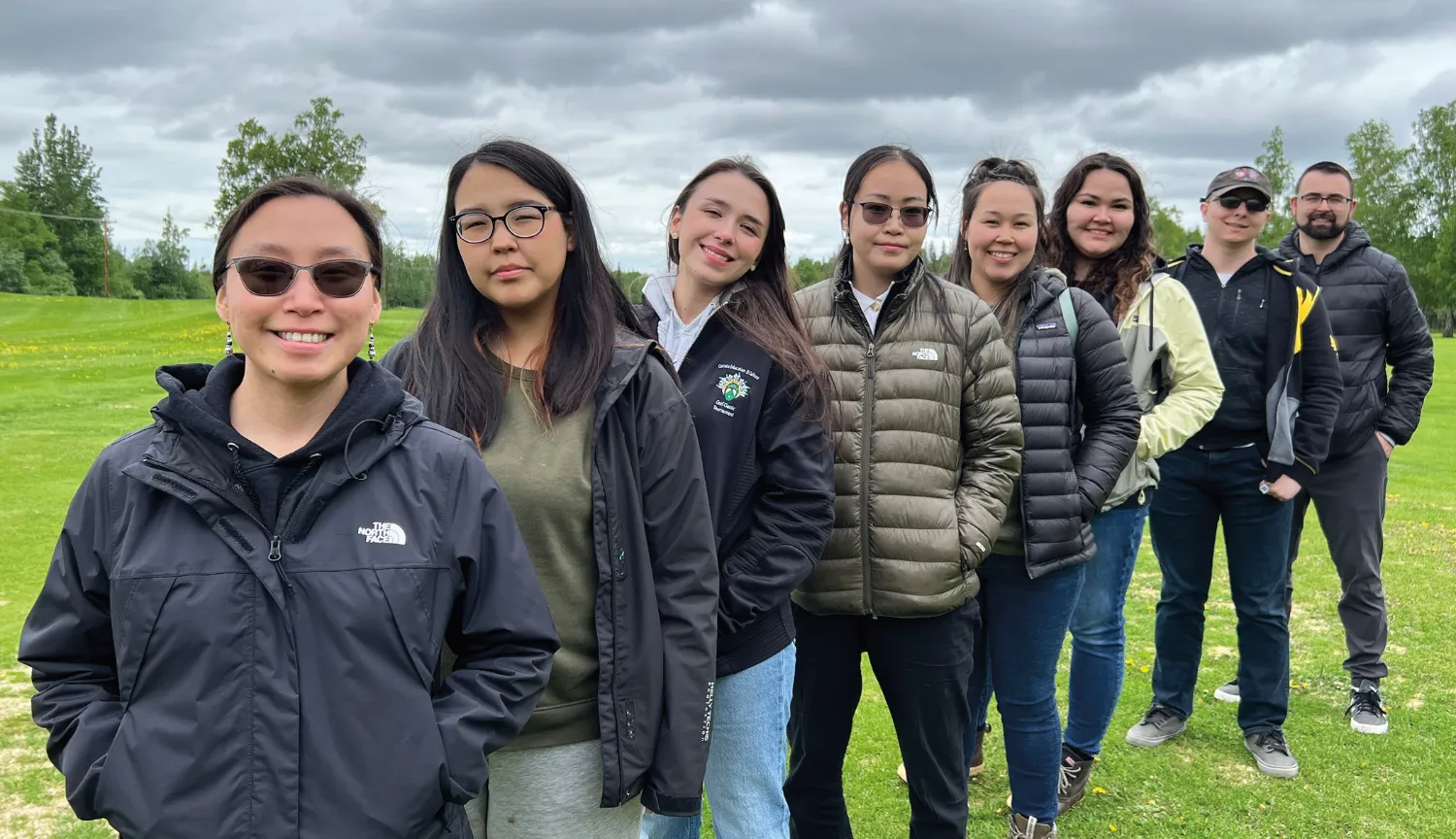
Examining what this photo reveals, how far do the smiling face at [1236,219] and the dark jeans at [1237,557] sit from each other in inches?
38.1

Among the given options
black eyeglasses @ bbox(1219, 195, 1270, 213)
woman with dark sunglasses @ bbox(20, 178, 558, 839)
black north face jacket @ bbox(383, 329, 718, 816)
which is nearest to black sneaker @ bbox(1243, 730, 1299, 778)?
black eyeglasses @ bbox(1219, 195, 1270, 213)

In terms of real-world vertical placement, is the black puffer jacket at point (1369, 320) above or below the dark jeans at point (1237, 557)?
above

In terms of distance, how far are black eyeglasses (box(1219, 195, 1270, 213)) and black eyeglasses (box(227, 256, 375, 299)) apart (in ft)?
13.2

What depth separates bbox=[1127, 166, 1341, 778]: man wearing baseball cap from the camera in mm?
4559

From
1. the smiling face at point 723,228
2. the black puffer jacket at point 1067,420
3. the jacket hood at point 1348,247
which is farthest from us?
the jacket hood at point 1348,247

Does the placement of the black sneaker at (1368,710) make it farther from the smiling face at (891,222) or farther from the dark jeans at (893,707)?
the smiling face at (891,222)

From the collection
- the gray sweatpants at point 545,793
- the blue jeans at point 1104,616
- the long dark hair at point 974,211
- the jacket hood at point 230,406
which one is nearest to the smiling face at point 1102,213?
the long dark hair at point 974,211

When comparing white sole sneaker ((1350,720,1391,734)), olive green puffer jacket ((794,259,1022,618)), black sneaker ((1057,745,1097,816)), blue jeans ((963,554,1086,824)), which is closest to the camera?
olive green puffer jacket ((794,259,1022,618))

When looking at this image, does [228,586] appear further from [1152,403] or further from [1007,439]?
[1152,403]

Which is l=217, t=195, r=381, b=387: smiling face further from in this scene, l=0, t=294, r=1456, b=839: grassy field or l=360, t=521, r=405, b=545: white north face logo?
l=0, t=294, r=1456, b=839: grassy field

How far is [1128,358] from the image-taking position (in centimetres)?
419

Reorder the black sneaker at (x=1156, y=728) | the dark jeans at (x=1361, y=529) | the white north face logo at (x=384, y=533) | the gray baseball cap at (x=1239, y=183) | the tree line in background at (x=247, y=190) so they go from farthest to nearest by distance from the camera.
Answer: the tree line in background at (x=247, y=190), the dark jeans at (x=1361, y=529), the black sneaker at (x=1156, y=728), the gray baseball cap at (x=1239, y=183), the white north face logo at (x=384, y=533)

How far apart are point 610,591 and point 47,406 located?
669 inches

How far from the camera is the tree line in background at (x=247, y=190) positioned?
36.0 m
